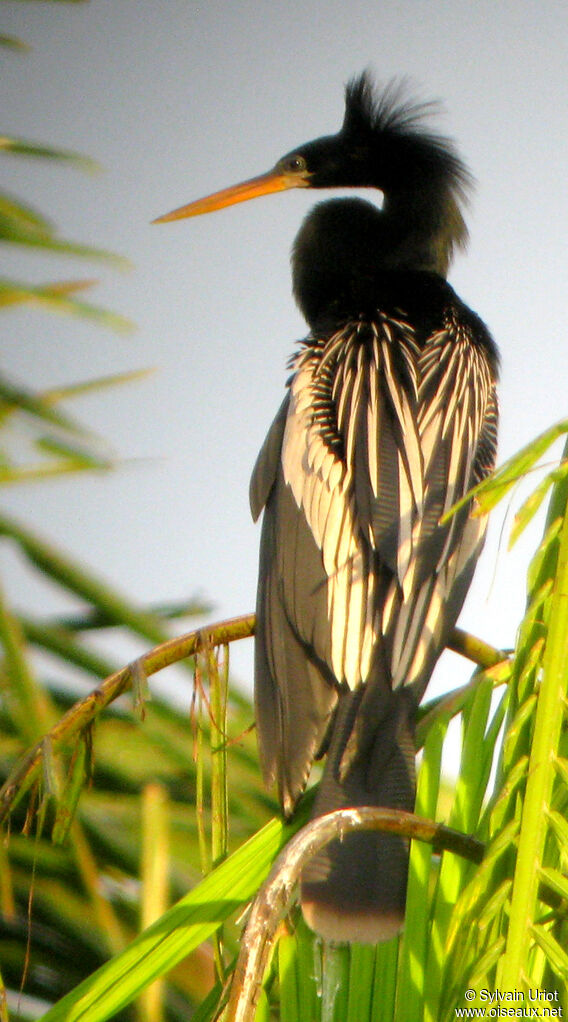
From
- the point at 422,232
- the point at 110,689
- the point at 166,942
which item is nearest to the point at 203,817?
the point at 110,689

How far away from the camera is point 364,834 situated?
1196mm

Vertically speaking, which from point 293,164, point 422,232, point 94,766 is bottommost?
point 94,766

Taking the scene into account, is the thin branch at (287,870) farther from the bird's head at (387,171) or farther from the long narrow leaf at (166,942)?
the bird's head at (387,171)

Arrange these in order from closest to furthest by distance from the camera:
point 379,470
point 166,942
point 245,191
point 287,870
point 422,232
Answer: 1. point 287,870
2. point 166,942
3. point 379,470
4. point 422,232
5. point 245,191

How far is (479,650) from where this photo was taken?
4.90ft

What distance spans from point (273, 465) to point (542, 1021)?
124 cm

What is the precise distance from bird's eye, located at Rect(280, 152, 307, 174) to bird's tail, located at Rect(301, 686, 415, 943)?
2.01 metres

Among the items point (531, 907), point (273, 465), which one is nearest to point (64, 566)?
point (273, 465)

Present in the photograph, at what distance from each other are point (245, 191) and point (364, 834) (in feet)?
7.19

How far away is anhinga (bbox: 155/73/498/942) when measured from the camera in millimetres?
1276

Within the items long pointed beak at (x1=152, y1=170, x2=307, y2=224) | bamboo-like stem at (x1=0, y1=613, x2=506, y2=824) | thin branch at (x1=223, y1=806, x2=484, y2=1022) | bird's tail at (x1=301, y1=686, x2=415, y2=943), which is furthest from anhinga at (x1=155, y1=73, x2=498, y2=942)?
long pointed beak at (x1=152, y1=170, x2=307, y2=224)

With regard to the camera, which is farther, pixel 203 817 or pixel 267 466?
pixel 267 466

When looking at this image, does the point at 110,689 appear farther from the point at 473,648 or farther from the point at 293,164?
the point at 293,164

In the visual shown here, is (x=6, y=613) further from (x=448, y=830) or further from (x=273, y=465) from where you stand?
(x=448, y=830)
